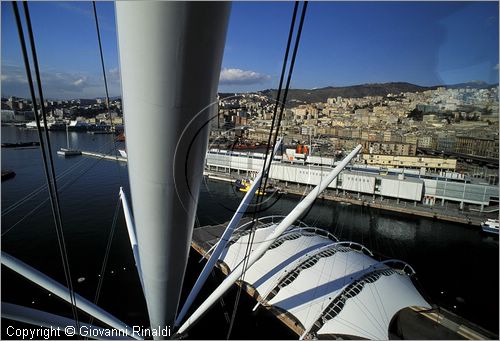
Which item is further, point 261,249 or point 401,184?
point 401,184

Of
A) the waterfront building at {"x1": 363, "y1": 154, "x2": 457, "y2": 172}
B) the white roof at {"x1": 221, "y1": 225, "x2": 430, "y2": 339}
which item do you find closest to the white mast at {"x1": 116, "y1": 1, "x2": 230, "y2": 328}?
the white roof at {"x1": 221, "y1": 225, "x2": 430, "y2": 339}

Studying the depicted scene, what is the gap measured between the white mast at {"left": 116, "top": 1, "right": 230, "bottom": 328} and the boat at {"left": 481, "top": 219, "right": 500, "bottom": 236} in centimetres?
1166

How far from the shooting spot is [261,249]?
304 centimetres

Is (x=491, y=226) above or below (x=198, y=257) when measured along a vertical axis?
below

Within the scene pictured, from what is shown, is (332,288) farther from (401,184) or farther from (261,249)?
(401,184)

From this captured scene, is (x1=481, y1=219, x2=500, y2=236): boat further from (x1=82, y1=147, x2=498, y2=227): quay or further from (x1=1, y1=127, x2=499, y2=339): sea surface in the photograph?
(x1=82, y1=147, x2=498, y2=227): quay

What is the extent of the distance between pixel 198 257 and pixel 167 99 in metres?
6.93

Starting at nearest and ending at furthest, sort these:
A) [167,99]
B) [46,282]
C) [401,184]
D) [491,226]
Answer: [167,99] → [46,282] → [491,226] → [401,184]

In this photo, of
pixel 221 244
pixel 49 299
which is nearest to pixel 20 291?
pixel 49 299

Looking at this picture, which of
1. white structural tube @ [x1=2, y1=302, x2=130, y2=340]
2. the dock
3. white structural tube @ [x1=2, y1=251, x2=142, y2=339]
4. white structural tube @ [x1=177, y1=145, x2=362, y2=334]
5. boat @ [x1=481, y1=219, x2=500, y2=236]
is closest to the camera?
white structural tube @ [x1=2, y1=302, x2=130, y2=340]

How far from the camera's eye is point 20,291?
5766mm

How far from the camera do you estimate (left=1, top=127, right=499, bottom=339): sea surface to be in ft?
17.6

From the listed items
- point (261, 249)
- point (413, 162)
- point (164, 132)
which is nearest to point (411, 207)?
point (413, 162)

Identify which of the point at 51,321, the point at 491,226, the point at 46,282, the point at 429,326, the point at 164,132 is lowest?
the point at 491,226
